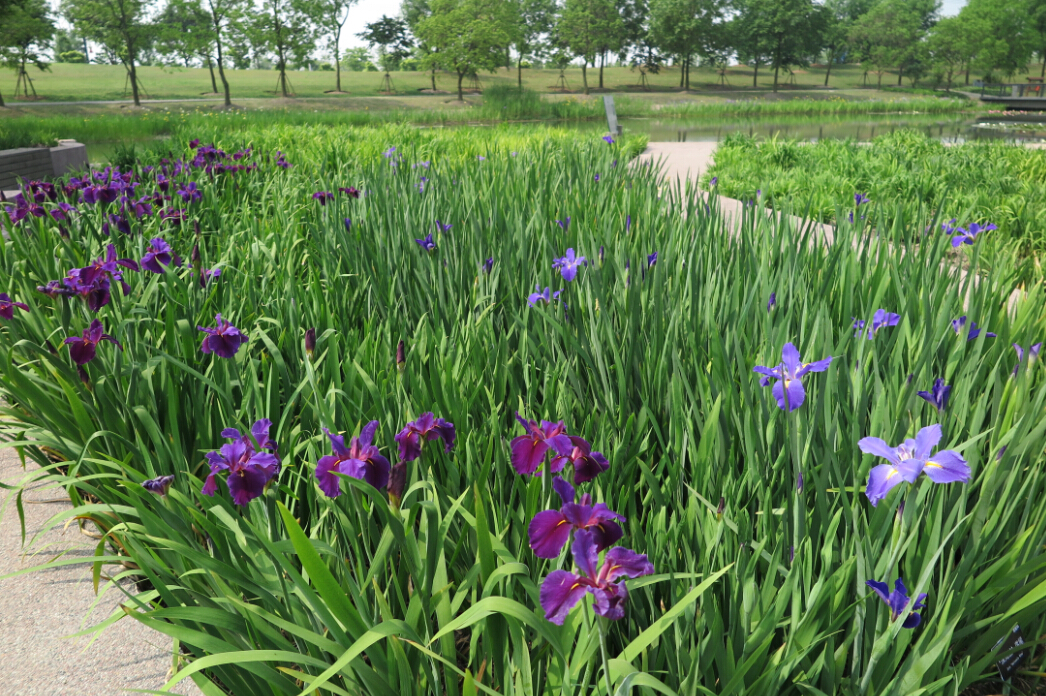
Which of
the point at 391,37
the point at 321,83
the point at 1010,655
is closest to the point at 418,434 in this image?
the point at 1010,655

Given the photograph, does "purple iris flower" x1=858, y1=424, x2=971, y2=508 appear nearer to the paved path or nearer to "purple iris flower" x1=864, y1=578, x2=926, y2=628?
"purple iris flower" x1=864, y1=578, x2=926, y2=628

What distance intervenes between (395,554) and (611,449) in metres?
0.51

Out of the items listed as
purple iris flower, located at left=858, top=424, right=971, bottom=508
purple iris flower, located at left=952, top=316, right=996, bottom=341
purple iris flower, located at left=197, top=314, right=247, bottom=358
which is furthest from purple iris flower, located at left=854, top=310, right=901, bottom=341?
purple iris flower, located at left=197, top=314, right=247, bottom=358

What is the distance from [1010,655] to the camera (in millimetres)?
1175

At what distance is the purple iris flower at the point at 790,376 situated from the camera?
1039 millimetres

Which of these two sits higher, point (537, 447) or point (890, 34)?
point (890, 34)

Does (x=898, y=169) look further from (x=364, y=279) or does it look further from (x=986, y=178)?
(x=364, y=279)

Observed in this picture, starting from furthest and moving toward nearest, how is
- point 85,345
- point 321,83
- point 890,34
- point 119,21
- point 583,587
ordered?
point 890,34 → point 321,83 → point 119,21 → point 85,345 → point 583,587

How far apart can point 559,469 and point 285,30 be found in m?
35.2

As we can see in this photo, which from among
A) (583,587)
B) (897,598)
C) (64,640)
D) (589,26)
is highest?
(589,26)

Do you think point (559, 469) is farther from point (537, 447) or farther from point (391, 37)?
point (391, 37)

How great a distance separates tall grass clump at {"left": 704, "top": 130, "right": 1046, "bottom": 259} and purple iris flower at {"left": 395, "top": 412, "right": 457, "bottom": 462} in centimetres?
304

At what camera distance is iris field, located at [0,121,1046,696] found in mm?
950

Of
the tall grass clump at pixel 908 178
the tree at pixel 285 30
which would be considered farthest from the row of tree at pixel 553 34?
the tall grass clump at pixel 908 178
